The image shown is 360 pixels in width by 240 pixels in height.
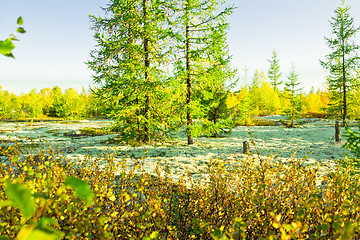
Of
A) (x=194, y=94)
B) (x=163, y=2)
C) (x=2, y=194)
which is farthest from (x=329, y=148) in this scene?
(x=2, y=194)

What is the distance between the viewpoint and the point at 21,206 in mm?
422

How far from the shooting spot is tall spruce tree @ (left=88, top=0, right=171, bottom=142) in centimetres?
895

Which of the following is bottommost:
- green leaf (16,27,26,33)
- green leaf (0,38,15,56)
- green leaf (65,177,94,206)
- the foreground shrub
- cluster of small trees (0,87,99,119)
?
the foreground shrub

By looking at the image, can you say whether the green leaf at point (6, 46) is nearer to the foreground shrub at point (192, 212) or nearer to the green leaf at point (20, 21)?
the green leaf at point (20, 21)

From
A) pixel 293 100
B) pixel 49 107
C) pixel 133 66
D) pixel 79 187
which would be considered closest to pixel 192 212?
pixel 79 187

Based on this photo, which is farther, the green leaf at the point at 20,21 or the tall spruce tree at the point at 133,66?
the tall spruce tree at the point at 133,66

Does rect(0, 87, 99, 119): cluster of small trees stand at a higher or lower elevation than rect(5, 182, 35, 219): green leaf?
higher

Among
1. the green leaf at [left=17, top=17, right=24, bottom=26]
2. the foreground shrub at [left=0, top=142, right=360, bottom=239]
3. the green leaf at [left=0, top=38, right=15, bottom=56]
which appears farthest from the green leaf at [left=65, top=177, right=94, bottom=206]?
the green leaf at [left=17, top=17, right=24, bottom=26]

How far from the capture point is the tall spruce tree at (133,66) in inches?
352

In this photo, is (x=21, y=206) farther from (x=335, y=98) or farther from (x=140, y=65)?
(x=335, y=98)

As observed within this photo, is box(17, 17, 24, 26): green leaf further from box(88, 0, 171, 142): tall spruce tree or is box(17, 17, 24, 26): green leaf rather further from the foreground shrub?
box(88, 0, 171, 142): tall spruce tree

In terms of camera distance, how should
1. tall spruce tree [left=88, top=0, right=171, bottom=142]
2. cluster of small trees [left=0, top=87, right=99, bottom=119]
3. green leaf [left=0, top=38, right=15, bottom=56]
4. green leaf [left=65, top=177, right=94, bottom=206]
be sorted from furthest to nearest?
cluster of small trees [left=0, top=87, right=99, bottom=119], tall spruce tree [left=88, top=0, right=171, bottom=142], green leaf [left=0, top=38, right=15, bottom=56], green leaf [left=65, top=177, right=94, bottom=206]

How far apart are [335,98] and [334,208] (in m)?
27.3

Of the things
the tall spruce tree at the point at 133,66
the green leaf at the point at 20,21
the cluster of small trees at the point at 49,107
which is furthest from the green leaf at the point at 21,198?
the cluster of small trees at the point at 49,107
